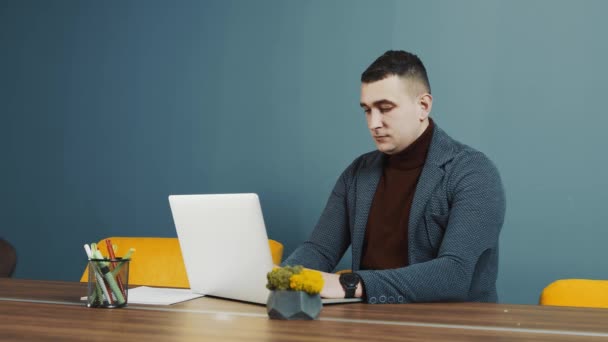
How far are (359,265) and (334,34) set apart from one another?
105 cm

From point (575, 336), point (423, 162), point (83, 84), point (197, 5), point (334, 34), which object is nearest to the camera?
point (575, 336)

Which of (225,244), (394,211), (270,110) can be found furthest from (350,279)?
(270,110)

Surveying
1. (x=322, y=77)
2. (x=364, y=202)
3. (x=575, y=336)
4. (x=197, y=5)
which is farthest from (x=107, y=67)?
(x=575, y=336)

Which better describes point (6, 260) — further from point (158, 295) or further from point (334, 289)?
point (334, 289)

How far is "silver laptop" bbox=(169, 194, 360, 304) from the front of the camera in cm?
171

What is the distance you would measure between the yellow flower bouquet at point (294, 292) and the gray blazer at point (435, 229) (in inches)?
13.9

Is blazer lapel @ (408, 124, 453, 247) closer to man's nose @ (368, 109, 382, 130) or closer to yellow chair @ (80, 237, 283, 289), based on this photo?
man's nose @ (368, 109, 382, 130)

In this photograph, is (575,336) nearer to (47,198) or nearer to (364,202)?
(364,202)

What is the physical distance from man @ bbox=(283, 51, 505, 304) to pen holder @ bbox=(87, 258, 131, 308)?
28.4 inches

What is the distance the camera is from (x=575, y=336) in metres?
1.38

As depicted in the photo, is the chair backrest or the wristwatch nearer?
the wristwatch

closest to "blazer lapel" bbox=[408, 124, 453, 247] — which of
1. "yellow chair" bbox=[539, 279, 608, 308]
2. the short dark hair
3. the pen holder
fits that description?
the short dark hair

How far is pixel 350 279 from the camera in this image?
1.86 meters

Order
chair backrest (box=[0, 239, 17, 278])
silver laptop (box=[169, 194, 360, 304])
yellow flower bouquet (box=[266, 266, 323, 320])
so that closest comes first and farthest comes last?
1. yellow flower bouquet (box=[266, 266, 323, 320])
2. silver laptop (box=[169, 194, 360, 304])
3. chair backrest (box=[0, 239, 17, 278])
